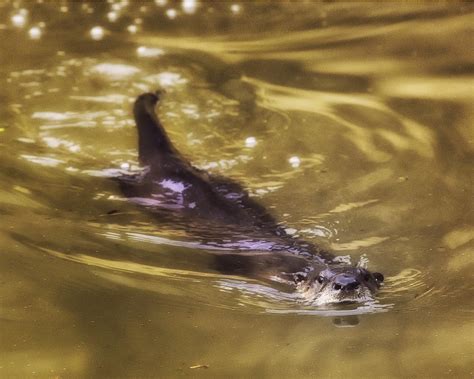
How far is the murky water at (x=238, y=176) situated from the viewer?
177 centimetres

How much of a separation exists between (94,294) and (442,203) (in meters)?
1.33

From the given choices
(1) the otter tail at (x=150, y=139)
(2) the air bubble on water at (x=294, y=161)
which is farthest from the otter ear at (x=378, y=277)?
(1) the otter tail at (x=150, y=139)

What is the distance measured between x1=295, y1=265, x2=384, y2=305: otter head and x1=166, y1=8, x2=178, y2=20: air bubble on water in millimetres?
3479

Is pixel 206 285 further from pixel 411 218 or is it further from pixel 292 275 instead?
pixel 411 218

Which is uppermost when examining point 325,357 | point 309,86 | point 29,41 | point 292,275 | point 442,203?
point 29,41

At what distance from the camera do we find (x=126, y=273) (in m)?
2.12

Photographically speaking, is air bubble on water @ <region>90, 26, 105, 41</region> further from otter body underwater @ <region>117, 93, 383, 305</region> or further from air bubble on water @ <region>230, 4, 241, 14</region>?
otter body underwater @ <region>117, 93, 383, 305</region>

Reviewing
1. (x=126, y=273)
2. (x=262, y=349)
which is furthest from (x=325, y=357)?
(x=126, y=273)

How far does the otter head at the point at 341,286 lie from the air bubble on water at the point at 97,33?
3131mm

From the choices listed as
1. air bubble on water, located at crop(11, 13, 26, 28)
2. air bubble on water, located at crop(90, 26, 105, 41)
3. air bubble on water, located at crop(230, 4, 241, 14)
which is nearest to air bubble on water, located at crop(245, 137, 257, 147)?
air bubble on water, located at crop(90, 26, 105, 41)

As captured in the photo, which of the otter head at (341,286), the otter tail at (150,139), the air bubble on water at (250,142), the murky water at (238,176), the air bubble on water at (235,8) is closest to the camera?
the murky water at (238,176)

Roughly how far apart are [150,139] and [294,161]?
0.60 metres

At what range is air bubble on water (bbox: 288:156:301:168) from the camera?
3124 mm

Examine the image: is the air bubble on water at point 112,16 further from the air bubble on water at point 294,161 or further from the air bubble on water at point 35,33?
the air bubble on water at point 294,161
